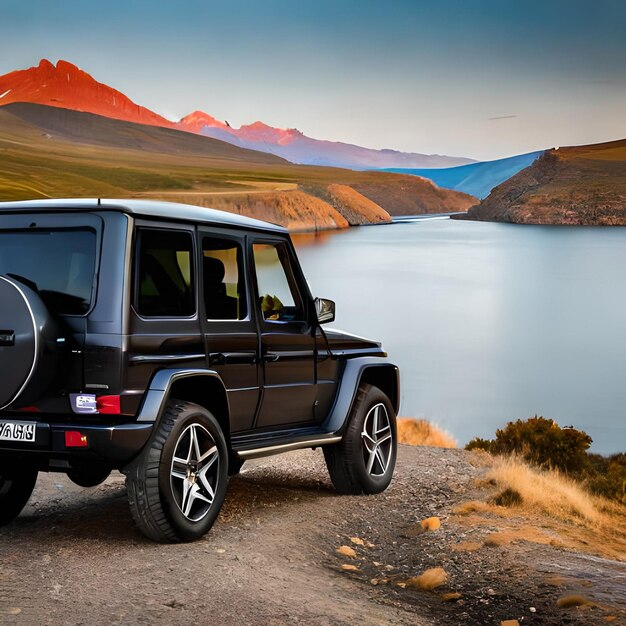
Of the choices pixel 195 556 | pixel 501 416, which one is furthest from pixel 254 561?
pixel 501 416

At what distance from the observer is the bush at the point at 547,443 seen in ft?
66.8

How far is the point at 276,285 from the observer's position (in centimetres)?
832

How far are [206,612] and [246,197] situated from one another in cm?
12662

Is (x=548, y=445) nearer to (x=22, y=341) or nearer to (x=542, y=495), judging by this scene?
(x=542, y=495)

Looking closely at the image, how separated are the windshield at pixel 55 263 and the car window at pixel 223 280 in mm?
963

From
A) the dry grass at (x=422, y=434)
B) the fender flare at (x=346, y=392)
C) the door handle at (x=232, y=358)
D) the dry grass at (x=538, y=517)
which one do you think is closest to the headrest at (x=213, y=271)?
the door handle at (x=232, y=358)

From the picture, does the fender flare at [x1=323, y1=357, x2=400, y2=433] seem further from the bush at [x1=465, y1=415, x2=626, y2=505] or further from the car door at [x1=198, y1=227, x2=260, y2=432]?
the bush at [x1=465, y1=415, x2=626, y2=505]

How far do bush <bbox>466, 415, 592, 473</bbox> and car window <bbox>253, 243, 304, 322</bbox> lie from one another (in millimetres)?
12360

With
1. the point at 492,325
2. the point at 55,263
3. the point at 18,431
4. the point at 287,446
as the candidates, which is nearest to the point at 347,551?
the point at 287,446

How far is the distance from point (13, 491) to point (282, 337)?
7.48 ft

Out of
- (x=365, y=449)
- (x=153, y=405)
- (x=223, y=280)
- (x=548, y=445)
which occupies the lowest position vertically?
(x=548, y=445)

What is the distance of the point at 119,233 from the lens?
20.9 feet

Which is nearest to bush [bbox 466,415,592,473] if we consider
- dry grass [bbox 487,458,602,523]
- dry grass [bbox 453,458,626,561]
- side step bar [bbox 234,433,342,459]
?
dry grass [bbox 453,458,626,561]

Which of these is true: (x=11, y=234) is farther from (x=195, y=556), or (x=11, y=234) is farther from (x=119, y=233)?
(x=195, y=556)
